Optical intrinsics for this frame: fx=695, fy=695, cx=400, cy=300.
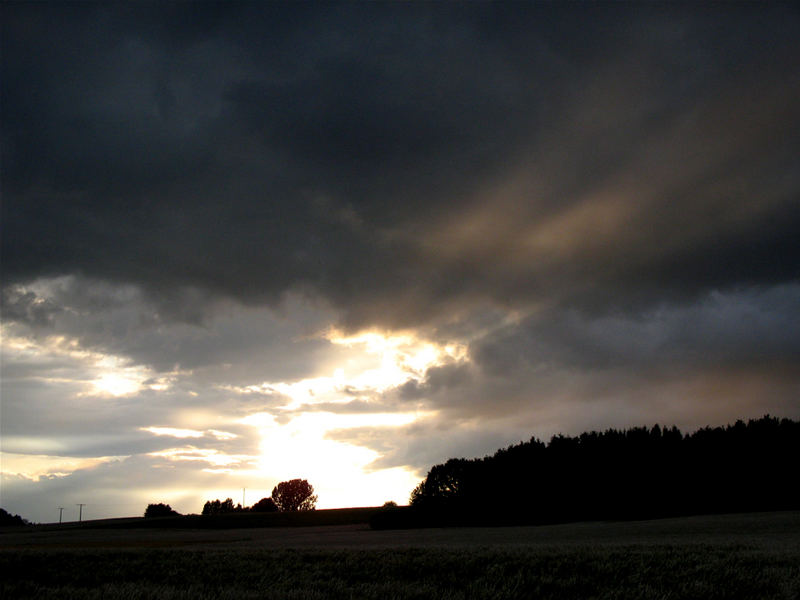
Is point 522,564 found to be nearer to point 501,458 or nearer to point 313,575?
point 313,575

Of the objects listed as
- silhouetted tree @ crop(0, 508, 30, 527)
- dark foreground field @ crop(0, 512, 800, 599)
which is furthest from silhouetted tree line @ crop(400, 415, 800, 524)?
silhouetted tree @ crop(0, 508, 30, 527)

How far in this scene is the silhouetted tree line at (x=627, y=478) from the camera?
111875 millimetres

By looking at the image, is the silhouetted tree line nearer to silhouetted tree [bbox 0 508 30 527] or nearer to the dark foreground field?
the dark foreground field

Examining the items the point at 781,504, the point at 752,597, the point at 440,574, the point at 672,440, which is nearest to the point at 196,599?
the point at 440,574

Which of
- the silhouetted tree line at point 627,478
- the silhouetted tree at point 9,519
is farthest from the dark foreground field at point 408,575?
the silhouetted tree at point 9,519

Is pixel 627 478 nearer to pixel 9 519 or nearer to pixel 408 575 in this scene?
pixel 408 575

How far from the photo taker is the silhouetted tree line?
112 m

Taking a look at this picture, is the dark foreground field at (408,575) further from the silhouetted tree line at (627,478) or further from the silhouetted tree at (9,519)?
the silhouetted tree at (9,519)

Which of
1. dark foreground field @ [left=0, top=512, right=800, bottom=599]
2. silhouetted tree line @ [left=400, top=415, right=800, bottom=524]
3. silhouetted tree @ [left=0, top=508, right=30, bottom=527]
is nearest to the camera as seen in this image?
dark foreground field @ [left=0, top=512, right=800, bottom=599]

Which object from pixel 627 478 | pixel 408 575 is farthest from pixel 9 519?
pixel 408 575

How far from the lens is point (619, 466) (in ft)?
401

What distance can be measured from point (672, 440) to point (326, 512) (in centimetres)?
7138

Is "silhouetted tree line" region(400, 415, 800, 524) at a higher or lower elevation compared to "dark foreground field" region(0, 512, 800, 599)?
higher

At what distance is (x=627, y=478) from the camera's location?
119875mm
